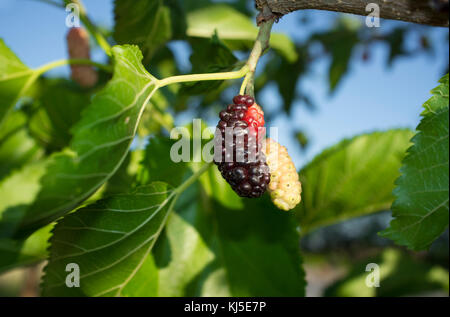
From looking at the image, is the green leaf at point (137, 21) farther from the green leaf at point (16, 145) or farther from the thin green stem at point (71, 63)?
the green leaf at point (16, 145)

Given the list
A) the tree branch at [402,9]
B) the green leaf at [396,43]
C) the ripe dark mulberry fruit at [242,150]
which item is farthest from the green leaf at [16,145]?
the green leaf at [396,43]

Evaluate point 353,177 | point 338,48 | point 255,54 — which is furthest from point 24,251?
point 338,48

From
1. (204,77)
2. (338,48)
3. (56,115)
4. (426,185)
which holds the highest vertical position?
(338,48)

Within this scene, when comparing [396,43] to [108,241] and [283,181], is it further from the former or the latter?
[108,241]

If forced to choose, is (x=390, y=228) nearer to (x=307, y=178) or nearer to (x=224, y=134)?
(x=224, y=134)

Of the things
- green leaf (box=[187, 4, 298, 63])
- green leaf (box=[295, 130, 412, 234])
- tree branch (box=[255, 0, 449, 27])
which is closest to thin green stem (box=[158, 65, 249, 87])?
tree branch (box=[255, 0, 449, 27])
